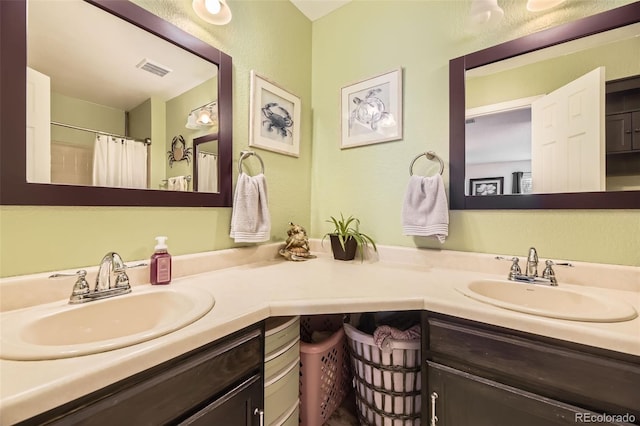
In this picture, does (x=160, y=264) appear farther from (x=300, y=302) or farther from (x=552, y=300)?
(x=552, y=300)

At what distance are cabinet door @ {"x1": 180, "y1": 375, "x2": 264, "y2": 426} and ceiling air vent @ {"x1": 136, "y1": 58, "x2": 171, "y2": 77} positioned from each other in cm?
116

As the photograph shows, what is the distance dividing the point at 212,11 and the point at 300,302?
122 cm

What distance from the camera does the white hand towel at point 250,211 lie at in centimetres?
123

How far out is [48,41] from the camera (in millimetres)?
797

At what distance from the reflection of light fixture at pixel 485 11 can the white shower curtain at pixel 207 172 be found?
1274mm

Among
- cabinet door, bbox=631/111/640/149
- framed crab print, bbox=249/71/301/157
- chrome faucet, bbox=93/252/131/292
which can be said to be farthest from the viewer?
framed crab print, bbox=249/71/301/157

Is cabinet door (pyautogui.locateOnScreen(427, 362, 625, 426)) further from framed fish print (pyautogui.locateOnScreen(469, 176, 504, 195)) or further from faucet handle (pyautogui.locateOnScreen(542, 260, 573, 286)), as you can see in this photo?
framed fish print (pyautogui.locateOnScreen(469, 176, 504, 195))

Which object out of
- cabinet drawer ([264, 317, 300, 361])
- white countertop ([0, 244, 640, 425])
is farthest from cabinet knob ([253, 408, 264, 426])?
white countertop ([0, 244, 640, 425])

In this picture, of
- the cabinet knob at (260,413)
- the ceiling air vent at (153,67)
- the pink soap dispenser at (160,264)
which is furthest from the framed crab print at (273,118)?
the cabinet knob at (260,413)

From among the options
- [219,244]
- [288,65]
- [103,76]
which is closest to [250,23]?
[288,65]

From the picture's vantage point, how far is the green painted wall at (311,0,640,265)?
1.02 metres

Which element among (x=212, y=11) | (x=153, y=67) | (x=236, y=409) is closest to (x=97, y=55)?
(x=153, y=67)

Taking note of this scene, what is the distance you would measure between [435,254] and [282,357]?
0.84 m

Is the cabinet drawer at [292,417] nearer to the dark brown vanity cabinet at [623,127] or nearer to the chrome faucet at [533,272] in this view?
the chrome faucet at [533,272]
